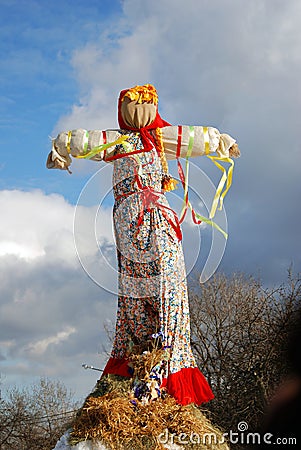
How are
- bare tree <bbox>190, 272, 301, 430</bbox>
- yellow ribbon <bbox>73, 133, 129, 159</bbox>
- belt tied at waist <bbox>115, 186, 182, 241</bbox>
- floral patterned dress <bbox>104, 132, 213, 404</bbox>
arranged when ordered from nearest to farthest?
floral patterned dress <bbox>104, 132, 213, 404</bbox> → belt tied at waist <bbox>115, 186, 182, 241</bbox> → yellow ribbon <bbox>73, 133, 129, 159</bbox> → bare tree <bbox>190, 272, 301, 430</bbox>

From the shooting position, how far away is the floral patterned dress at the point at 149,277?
4.20m

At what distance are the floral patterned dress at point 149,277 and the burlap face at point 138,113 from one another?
32 cm

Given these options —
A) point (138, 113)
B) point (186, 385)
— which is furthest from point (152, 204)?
point (186, 385)

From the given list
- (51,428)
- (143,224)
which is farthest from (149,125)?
(51,428)

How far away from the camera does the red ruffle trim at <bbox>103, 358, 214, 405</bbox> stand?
159 inches

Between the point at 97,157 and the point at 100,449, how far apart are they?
2.17 m

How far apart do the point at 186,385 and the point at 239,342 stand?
5144mm

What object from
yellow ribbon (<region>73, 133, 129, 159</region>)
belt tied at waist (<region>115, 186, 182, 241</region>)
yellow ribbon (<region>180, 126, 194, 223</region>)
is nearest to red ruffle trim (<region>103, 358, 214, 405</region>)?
belt tied at waist (<region>115, 186, 182, 241</region>)

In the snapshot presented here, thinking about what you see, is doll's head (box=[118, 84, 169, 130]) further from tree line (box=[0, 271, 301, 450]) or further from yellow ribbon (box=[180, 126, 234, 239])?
tree line (box=[0, 271, 301, 450])

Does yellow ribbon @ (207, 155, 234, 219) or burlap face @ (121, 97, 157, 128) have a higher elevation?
burlap face @ (121, 97, 157, 128)

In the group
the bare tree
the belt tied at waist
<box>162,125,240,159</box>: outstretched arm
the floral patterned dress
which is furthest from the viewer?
the bare tree

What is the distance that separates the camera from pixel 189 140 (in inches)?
184

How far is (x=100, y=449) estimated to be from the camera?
3.68 m

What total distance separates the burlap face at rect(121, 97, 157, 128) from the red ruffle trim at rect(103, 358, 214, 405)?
1805 millimetres
